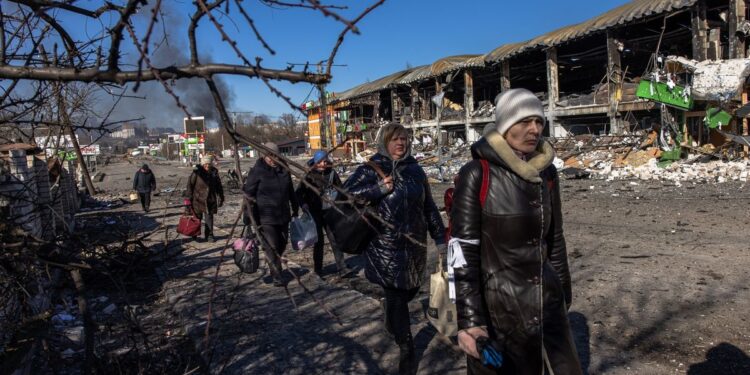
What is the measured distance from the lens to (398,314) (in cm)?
354

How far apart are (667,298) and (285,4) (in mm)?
4942

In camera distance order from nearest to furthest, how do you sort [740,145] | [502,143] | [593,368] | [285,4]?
[285,4] → [502,143] → [593,368] → [740,145]

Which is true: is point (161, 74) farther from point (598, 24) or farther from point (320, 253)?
point (598, 24)

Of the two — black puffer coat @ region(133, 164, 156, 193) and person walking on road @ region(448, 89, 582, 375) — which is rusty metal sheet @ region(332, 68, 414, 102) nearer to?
black puffer coat @ region(133, 164, 156, 193)

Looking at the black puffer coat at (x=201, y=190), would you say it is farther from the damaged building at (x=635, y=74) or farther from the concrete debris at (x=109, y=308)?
the concrete debris at (x=109, y=308)

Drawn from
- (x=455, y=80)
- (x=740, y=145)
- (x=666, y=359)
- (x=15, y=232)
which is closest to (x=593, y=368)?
(x=666, y=359)

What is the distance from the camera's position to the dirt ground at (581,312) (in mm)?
3846

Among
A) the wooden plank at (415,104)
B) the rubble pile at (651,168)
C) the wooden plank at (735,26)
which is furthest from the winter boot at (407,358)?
the wooden plank at (415,104)

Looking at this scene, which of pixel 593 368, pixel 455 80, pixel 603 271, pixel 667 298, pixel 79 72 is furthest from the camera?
pixel 455 80

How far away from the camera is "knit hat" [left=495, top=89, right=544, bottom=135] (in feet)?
7.64

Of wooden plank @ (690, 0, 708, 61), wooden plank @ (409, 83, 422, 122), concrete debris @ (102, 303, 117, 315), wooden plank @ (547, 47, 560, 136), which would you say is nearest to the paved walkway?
concrete debris @ (102, 303, 117, 315)

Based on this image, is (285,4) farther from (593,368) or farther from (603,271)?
(603,271)

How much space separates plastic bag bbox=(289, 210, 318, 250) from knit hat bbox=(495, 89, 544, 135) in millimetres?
3917

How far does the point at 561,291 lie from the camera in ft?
7.77
